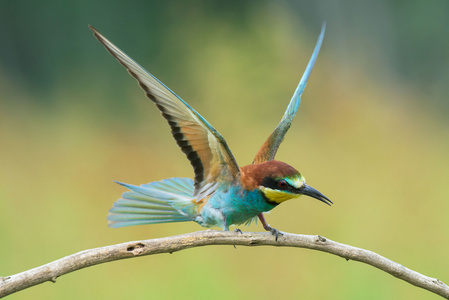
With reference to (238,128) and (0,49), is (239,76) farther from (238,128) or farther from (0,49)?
(0,49)

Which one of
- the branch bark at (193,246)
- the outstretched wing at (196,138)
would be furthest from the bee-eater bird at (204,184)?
the branch bark at (193,246)

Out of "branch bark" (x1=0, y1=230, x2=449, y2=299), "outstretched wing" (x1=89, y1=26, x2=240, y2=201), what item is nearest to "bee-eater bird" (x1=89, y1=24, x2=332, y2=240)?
"outstretched wing" (x1=89, y1=26, x2=240, y2=201)

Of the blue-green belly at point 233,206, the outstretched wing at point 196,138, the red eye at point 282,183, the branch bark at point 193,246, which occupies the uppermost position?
the outstretched wing at point 196,138

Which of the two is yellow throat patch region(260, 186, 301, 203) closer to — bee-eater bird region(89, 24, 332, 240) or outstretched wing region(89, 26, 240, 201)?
bee-eater bird region(89, 24, 332, 240)

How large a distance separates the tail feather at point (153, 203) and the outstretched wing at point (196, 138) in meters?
0.13

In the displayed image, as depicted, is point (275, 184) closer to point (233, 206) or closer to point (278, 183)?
point (278, 183)

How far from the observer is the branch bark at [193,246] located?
1230 millimetres

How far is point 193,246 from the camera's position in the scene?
1386 millimetres

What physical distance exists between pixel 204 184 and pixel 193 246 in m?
0.27

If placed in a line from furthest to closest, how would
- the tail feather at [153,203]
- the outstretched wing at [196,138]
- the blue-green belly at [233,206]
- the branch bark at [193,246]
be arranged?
the tail feather at [153,203] < the blue-green belly at [233,206] < the outstretched wing at [196,138] < the branch bark at [193,246]

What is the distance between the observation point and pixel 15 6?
3893 millimetres

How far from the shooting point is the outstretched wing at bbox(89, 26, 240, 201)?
145 cm

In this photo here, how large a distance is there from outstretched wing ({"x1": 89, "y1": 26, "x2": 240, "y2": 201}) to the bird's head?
0.08 m

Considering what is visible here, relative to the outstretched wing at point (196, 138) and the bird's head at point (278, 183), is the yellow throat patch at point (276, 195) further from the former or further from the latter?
the outstretched wing at point (196, 138)
